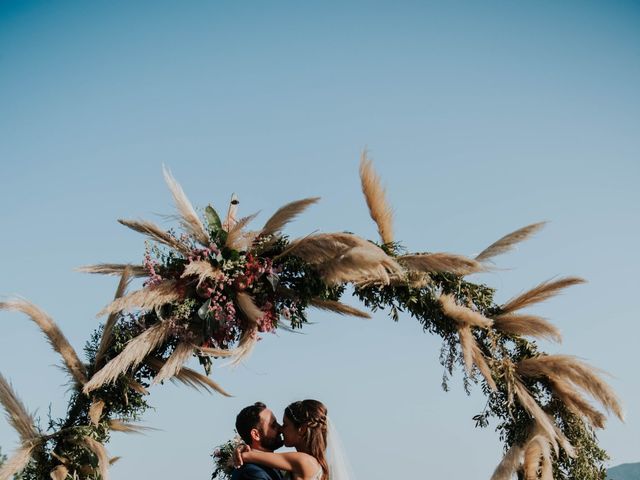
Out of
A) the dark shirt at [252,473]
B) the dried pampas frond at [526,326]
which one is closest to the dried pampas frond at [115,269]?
the dark shirt at [252,473]

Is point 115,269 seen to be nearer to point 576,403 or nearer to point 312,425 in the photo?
point 312,425

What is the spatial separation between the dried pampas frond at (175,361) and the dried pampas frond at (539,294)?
3060 mm

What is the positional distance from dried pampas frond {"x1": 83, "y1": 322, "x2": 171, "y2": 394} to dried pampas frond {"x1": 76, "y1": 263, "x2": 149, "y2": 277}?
20.8 inches

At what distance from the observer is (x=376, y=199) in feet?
20.9

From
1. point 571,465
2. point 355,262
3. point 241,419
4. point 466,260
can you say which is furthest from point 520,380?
point 241,419

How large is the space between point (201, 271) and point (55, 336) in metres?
1.51

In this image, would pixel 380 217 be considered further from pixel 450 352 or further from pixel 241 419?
pixel 241 419

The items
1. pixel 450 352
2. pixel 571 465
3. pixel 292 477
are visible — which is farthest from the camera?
pixel 450 352

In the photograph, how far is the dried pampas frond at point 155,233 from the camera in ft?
19.7

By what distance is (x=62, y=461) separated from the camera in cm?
562

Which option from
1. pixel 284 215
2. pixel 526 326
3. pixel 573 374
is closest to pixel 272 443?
pixel 284 215

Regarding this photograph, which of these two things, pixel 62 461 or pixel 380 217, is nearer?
pixel 62 461

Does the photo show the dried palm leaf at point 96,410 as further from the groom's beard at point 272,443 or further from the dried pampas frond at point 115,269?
the groom's beard at point 272,443

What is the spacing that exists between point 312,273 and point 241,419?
149 cm
